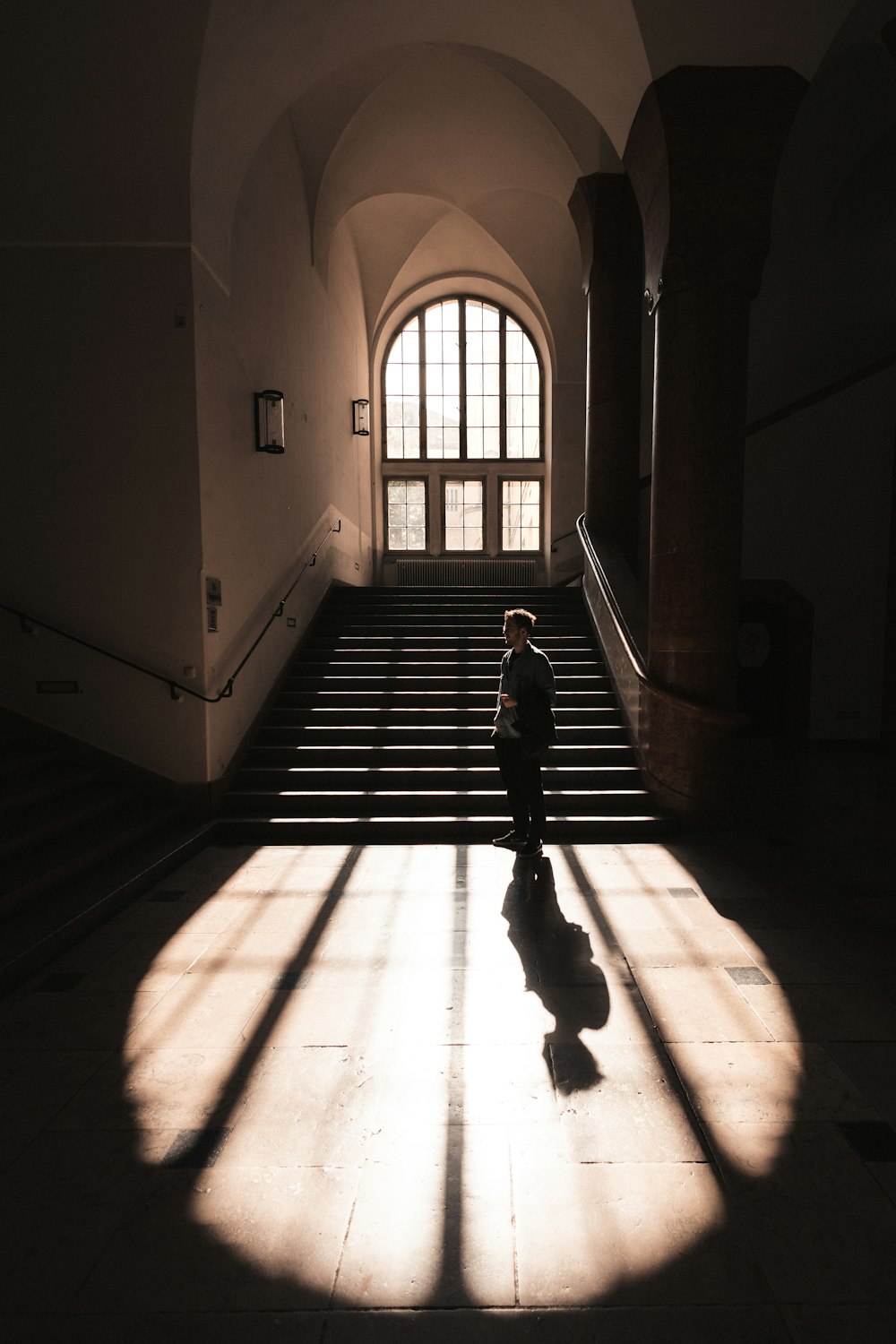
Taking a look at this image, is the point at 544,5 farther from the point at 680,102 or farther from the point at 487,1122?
the point at 487,1122

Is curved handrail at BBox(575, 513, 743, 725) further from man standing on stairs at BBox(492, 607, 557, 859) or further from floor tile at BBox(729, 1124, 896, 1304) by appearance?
A: floor tile at BBox(729, 1124, 896, 1304)

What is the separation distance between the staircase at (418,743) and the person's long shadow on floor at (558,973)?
4.30 feet

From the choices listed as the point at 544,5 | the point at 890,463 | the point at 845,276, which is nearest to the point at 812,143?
the point at 845,276

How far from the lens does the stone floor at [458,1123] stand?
212 cm

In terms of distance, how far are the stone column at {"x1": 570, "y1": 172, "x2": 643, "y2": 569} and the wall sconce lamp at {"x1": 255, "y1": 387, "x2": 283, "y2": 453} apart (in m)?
4.33

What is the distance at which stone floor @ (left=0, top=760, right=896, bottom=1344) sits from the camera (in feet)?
6.95

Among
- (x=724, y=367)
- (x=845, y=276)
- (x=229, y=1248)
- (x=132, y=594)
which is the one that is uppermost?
(x=845, y=276)

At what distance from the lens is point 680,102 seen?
6.10 meters

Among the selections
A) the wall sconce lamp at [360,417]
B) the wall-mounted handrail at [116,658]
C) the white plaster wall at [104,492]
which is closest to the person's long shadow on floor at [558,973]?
the wall-mounted handrail at [116,658]

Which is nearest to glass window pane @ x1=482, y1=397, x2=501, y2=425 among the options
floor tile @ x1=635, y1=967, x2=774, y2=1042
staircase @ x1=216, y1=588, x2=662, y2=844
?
staircase @ x1=216, y1=588, x2=662, y2=844

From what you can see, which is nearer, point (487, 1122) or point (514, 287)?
point (487, 1122)

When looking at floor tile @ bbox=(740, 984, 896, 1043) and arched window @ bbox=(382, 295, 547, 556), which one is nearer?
floor tile @ bbox=(740, 984, 896, 1043)

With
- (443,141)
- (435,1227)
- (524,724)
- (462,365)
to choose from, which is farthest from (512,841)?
(462,365)

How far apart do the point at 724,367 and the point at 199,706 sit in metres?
5.19
